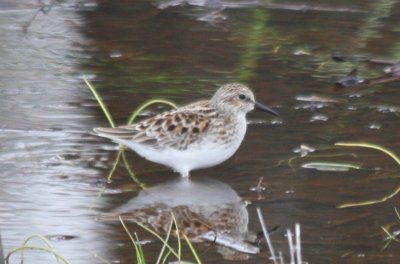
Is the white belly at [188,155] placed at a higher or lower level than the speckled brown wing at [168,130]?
lower

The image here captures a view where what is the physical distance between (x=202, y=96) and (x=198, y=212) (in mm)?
2359

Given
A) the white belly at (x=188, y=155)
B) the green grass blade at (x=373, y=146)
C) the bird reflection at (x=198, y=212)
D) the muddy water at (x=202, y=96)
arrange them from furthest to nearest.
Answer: the white belly at (x=188, y=155) → the green grass blade at (x=373, y=146) → the muddy water at (x=202, y=96) → the bird reflection at (x=198, y=212)

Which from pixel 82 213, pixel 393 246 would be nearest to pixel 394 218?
pixel 393 246

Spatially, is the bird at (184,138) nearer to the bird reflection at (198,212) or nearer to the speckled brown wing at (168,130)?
the speckled brown wing at (168,130)

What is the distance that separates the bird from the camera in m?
7.78

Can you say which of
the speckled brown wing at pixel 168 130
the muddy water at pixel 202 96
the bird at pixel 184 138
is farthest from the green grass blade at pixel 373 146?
the speckled brown wing at pixel 168 130

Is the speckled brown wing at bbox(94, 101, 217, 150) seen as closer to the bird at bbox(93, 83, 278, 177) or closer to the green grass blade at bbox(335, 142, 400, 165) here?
the bird at bbox(93, 83, 278, 177)

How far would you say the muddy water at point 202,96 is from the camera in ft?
22.3

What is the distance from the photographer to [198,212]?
280 inches

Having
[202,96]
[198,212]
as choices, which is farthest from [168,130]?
[202,96]

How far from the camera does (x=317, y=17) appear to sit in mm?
11852

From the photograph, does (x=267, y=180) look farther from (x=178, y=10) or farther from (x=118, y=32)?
(x=178, y=10)

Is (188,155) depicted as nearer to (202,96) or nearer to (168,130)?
(168,130)

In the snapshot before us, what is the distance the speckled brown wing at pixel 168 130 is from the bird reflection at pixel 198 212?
10.8 inches
